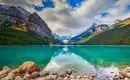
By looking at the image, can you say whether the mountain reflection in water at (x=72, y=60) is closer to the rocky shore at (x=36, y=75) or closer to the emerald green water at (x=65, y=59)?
the emerald green water at (x=65, y=59)

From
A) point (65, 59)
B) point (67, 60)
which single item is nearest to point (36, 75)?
point (67, 60)

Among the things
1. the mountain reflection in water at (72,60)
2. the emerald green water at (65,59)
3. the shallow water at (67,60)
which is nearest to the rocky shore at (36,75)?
the mountain reflection in water at (72,60)

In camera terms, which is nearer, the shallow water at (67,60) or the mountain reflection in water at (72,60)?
the mountain reflection in water at (72,60)

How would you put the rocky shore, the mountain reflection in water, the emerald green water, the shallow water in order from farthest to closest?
the emerald green water
the shallow water
the mountain reflection in water
the rocky shore

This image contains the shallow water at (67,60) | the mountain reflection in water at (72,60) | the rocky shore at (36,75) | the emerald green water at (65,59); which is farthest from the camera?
the emerald green water at (65,59)

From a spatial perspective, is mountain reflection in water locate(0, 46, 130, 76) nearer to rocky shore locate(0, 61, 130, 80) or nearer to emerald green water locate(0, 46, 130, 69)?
emerald green water locate(0, 46, 130, 69)

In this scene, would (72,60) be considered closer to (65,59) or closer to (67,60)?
(67,60)

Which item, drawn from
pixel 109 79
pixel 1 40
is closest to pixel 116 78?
pixel 109 79

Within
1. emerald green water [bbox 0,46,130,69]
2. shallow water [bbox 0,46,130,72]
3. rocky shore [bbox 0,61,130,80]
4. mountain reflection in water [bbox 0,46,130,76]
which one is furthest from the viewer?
emerald green water [bbox 0,46,130,69]

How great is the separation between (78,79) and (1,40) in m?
149

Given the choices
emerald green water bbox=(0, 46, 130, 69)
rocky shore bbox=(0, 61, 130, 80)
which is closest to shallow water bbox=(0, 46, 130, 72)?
emerald green water bbox=(0, 46, 130, 69)

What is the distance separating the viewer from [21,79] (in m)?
15.3

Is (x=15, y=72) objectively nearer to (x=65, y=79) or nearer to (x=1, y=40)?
(x=65, y=79)

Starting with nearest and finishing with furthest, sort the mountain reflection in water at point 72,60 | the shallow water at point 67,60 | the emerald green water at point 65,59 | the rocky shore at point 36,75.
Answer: the rocky shore at point 36,75
the mountain reflection in water at point 72,60
the shallow water at point 67,60
the emerald green water at point 65,59
